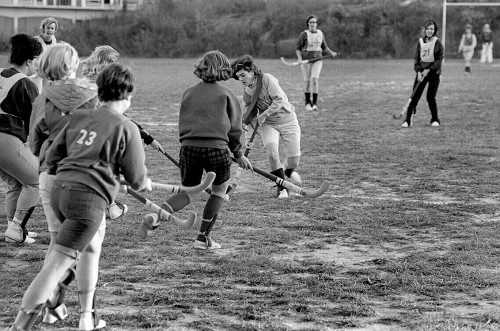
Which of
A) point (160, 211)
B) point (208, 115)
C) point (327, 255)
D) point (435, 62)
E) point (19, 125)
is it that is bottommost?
point (327, 255)

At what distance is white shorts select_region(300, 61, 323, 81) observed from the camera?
17.4 metres

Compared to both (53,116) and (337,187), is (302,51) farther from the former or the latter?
(53,116)

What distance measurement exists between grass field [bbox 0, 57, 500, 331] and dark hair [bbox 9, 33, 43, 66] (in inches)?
53.2

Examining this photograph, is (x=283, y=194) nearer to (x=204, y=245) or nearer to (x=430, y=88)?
(x=204, y=245)

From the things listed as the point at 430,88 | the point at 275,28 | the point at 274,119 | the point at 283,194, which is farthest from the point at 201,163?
the point at 275,28

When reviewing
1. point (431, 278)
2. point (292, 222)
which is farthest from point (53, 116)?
point (292, 222)

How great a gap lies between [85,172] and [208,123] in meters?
2.02

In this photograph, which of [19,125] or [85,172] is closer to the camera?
[85,172]

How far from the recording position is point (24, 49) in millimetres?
6301

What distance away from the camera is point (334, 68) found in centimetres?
3569

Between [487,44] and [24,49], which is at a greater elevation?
[487,44]

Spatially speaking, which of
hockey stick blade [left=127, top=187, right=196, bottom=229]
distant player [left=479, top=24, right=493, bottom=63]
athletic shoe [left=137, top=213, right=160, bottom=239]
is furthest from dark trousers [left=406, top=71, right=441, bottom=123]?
distant player [left=479, top=24, right=493, bottom=63]

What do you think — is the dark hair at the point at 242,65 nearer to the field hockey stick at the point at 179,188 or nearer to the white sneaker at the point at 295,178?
the white sneaker at the point at 295,178

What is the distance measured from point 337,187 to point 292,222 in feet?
6.10
